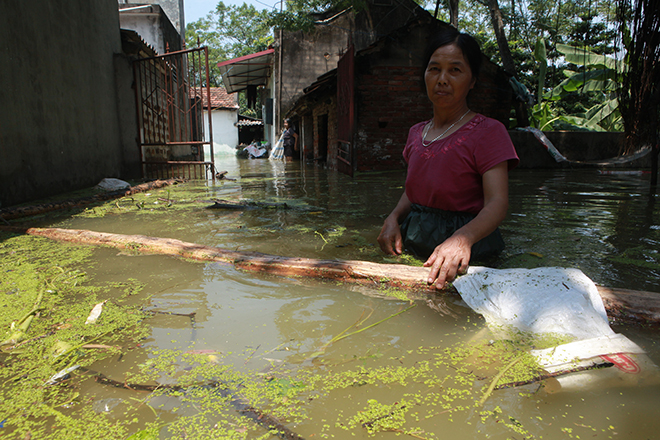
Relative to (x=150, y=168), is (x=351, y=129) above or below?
above

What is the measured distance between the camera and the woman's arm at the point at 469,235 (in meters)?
1.56

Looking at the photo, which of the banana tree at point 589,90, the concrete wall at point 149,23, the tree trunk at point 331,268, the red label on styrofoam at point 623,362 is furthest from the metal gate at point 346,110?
the red label on styrofoam at point 623,362

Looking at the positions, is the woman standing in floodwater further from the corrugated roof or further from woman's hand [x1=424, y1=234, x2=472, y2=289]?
the corrugated roof

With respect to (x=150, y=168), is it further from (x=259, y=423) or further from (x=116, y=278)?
(x=259, y=423)

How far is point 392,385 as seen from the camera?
42.1 inches

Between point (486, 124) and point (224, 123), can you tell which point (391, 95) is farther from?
point (224, 123)

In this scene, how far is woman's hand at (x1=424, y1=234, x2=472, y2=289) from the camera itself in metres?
1.55

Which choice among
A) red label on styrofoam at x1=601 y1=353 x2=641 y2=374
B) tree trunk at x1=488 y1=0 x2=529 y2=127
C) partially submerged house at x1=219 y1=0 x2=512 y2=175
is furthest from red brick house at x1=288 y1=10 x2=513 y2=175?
red label on styrofoam at x1=601 y1=353 x2=641 y2=374

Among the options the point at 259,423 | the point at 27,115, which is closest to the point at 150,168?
the point at 27,115

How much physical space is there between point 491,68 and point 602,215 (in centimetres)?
630

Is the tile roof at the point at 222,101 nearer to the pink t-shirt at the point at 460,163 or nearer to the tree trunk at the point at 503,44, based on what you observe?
the tree trunk at the point at 503,44

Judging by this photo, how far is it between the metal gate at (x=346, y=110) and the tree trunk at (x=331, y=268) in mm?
5230

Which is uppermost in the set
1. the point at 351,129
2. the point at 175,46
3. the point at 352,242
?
the point at 175,46

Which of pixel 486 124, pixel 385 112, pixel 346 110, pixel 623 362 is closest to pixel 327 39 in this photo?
pixel 385 112
